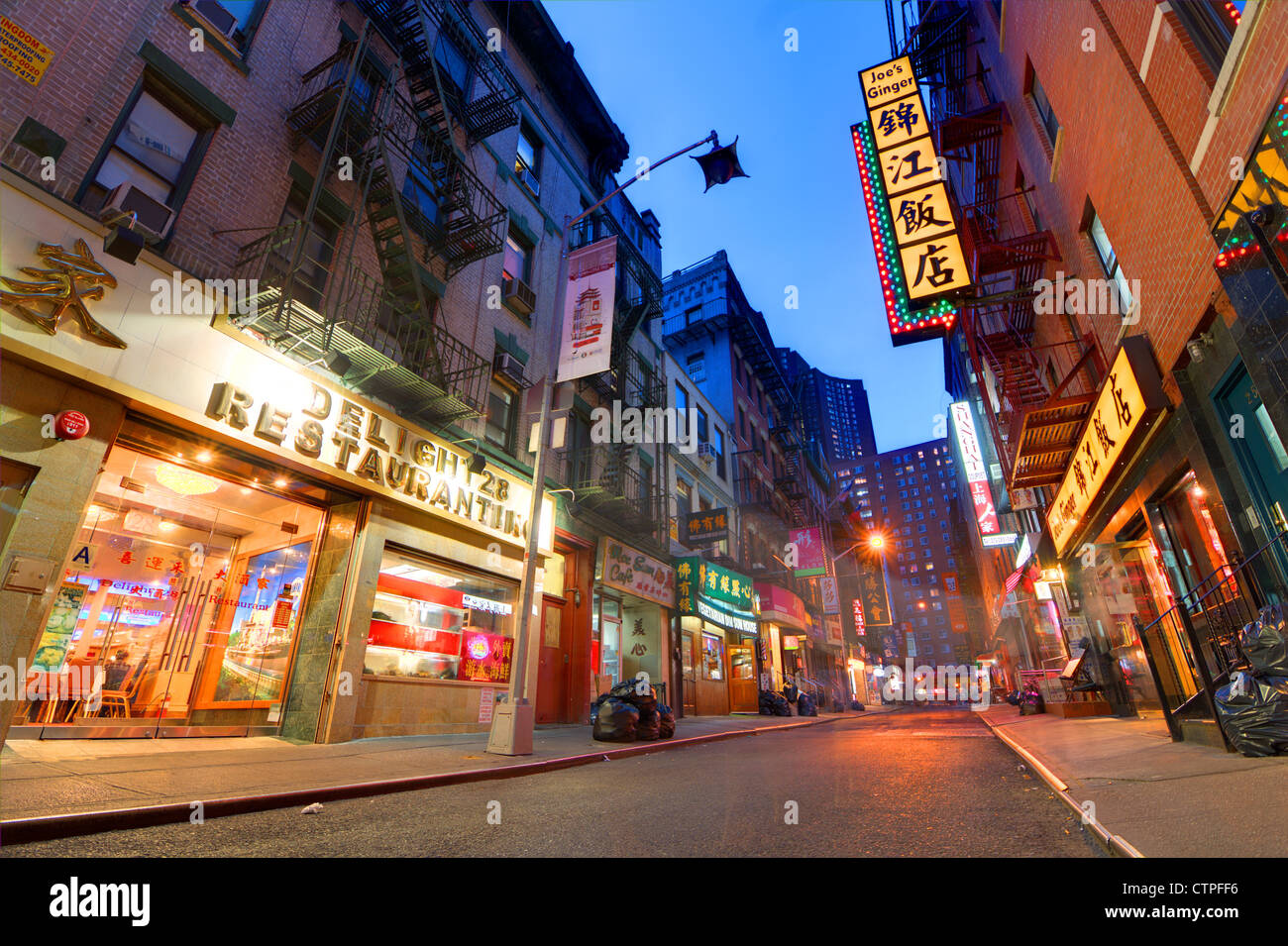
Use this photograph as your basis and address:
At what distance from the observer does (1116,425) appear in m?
9.93

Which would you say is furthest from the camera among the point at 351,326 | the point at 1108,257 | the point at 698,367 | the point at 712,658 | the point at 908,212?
the point at 698,367

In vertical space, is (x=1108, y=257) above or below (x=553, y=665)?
above

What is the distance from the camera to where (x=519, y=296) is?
1622 cm

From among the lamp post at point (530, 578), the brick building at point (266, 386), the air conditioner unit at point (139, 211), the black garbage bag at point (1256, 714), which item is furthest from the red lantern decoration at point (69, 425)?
the black garbage bag at point (1256, 714)

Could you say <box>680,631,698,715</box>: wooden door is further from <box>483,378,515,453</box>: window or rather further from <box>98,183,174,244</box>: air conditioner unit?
<box>98,183,174,244</box>: air conditioner unit

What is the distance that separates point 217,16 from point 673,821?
13673mm

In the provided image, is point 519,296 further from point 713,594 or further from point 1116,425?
point 1116,425

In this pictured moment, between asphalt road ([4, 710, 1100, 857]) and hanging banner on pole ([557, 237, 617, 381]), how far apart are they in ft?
24.6

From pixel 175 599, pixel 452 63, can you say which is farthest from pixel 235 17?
pixel 175 599

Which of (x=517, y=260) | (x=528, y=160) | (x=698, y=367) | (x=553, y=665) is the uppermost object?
(x=698, y=367)

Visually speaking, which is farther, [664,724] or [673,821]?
[664,724]

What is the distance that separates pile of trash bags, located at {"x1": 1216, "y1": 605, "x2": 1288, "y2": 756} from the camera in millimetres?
5234

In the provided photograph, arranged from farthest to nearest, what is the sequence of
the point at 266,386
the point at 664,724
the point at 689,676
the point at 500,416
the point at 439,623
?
the point at 689,676 → the point at 500,416 → the point at 664,724 → the point at 439,623 → the point at 266,386

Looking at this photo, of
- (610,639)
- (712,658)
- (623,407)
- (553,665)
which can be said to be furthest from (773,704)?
(623,407)
